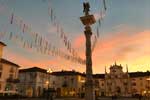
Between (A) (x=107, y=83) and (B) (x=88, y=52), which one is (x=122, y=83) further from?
(B) (x=88, y=52)

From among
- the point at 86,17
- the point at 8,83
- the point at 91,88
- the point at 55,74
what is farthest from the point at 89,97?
the point at 55,74

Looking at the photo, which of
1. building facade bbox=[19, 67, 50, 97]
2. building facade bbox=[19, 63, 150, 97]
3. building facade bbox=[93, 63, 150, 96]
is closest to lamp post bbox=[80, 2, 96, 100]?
building facade bbox=[19, 67, 50, 97]

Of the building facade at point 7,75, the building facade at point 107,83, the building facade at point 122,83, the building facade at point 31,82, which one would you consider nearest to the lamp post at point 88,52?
the building facade at point 7,75

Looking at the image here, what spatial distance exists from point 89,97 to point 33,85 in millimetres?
59584

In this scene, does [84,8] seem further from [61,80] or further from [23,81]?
[61,80]

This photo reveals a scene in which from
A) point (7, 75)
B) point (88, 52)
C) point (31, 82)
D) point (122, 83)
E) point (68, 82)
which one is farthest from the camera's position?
point (122, 83)

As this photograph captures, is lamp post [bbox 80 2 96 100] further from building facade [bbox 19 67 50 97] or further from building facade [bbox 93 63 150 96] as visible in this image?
building facade [bbox 93 63 150 96]

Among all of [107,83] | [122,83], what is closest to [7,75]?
[107,83]

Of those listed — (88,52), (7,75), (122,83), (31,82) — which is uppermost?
(88,52)

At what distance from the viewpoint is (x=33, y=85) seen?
7575cm

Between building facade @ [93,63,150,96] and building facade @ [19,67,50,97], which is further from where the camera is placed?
building facade @ [93,63,150,96]

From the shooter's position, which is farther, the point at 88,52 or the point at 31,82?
the point at 31,82

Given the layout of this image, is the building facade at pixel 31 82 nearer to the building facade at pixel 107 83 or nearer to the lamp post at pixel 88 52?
the building facade at pixel 107 83

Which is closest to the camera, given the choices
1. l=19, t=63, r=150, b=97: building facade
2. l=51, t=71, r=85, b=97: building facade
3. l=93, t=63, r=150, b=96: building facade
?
l=19, t=63, r=150, b=97: building facade
